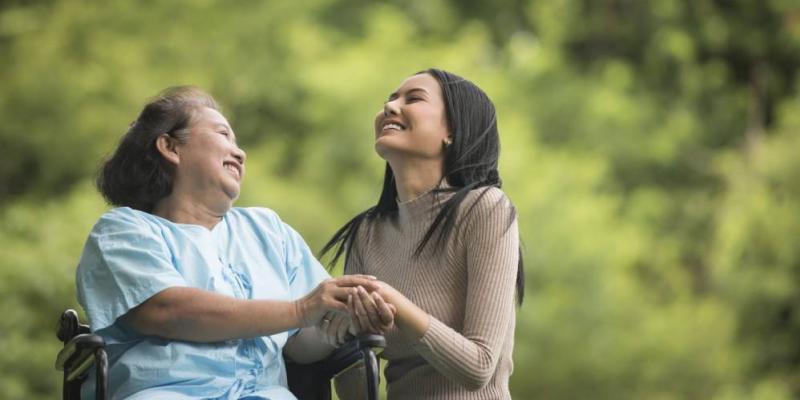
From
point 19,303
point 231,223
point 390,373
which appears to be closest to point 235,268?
point 231,223

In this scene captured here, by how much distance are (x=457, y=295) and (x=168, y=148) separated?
0.59 m

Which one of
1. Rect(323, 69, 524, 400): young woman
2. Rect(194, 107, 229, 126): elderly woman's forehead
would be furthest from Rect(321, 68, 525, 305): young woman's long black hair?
Rect(194, 107, 229, 126): elderly woman's forehead

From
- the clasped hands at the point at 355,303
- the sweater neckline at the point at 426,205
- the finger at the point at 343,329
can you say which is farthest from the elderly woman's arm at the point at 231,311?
the sweater neckline at the point at 426,205

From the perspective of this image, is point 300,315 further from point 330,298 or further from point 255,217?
point 255,217

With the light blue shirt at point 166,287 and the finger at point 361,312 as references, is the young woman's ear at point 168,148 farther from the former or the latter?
the finger at point 361,312

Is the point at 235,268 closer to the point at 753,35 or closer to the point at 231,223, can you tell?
the point at 231,223

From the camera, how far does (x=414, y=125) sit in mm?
2369

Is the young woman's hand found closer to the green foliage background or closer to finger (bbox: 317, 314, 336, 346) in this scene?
finger (bbox: 317, 314, 336, 346)

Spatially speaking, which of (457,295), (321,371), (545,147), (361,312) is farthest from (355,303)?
(545,147)

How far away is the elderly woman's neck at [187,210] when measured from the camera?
7.66 feet

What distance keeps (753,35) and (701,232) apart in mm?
2281

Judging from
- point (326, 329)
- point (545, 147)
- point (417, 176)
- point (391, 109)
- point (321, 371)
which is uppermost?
point (391, 109)

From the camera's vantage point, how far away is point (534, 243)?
9617mm

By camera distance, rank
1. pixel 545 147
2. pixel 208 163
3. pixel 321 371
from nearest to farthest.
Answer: pixel 208 163, pixel 321 371, pixel 545 147
